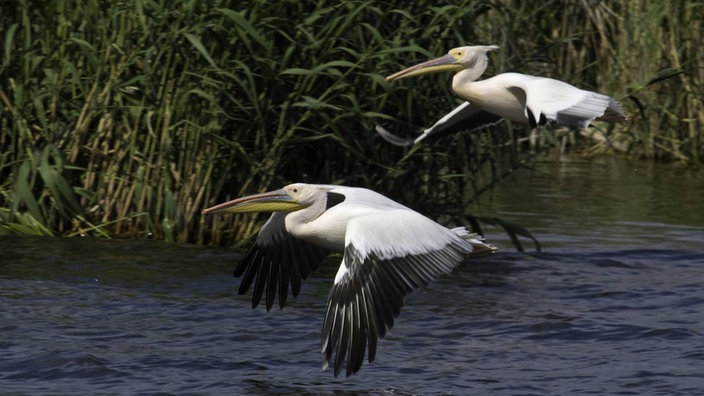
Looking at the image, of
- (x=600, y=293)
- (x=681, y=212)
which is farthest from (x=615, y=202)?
(x=600, y=293)

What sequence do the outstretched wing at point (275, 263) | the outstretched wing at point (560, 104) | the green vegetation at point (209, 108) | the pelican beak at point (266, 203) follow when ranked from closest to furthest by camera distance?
the pelican beak at point (266, 203), the outstretched wing at point (560, 104), the outstretched wing at point (275, 263), the green vegetation at point (209, 108)

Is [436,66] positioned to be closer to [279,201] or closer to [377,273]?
[279,201]

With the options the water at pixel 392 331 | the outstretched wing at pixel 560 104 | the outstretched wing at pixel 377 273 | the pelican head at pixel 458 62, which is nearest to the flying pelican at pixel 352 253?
the outstretched wing at pixel 377 273

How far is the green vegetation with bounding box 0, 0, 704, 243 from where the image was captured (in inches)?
260

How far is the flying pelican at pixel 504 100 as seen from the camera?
5.77 metres

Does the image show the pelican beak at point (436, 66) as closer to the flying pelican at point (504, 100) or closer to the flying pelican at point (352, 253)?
the flying pelican at point (504, 100)

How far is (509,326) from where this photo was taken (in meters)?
6.12

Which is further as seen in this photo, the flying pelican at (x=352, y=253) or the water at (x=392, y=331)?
the water at (x=392, y=331)

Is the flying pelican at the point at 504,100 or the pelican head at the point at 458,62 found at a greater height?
the pelican head at the point at 458,62

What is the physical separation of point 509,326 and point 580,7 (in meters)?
4.97

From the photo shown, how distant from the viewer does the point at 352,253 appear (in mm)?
4984

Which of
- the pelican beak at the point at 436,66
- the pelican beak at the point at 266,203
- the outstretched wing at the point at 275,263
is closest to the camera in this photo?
the pelican beak at the point at 266,203

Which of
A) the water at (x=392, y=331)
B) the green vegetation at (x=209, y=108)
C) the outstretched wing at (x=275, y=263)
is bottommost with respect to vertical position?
the water at (x=392, y=331)

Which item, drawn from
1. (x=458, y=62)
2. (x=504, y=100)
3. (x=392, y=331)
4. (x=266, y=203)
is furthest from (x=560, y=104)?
(x=266, y=203)
